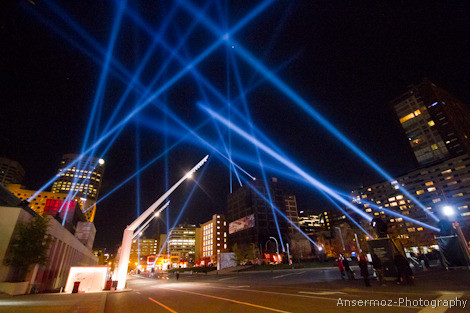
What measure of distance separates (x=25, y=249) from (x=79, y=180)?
199548 mm

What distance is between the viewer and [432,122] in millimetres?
132125

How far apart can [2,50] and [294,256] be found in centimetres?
9888

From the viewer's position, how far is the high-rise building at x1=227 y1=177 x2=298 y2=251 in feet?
409

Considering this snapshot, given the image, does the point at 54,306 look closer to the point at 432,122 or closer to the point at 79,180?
the point at 432,122

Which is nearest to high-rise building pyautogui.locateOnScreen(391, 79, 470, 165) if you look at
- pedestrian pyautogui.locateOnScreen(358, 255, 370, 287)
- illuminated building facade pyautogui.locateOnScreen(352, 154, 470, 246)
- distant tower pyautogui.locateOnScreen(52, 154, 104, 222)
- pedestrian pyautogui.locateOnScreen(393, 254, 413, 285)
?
illuminated building facade pyautogui.locateOnScreen(352, 154, 470, 246)

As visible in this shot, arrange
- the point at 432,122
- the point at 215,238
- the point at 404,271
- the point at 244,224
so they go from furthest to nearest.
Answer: the point at 215,238, the point at 432,122, the point at 244,224, the point at 404,271

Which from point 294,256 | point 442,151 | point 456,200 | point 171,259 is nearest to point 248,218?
point 294,256

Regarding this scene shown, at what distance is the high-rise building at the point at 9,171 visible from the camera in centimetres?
18025

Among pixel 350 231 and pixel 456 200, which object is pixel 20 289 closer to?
pixel 350 231

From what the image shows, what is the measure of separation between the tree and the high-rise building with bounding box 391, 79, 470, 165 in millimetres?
167955

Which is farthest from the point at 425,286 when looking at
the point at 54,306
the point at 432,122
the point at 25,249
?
the point at 432,122

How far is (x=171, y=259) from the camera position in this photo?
178m

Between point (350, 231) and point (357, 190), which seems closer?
point (350, 231)

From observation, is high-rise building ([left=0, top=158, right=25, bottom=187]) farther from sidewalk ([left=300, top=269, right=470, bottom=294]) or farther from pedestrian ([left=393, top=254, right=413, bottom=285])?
pedestrian ([left=393, top=254, right=413, bottom=285])
